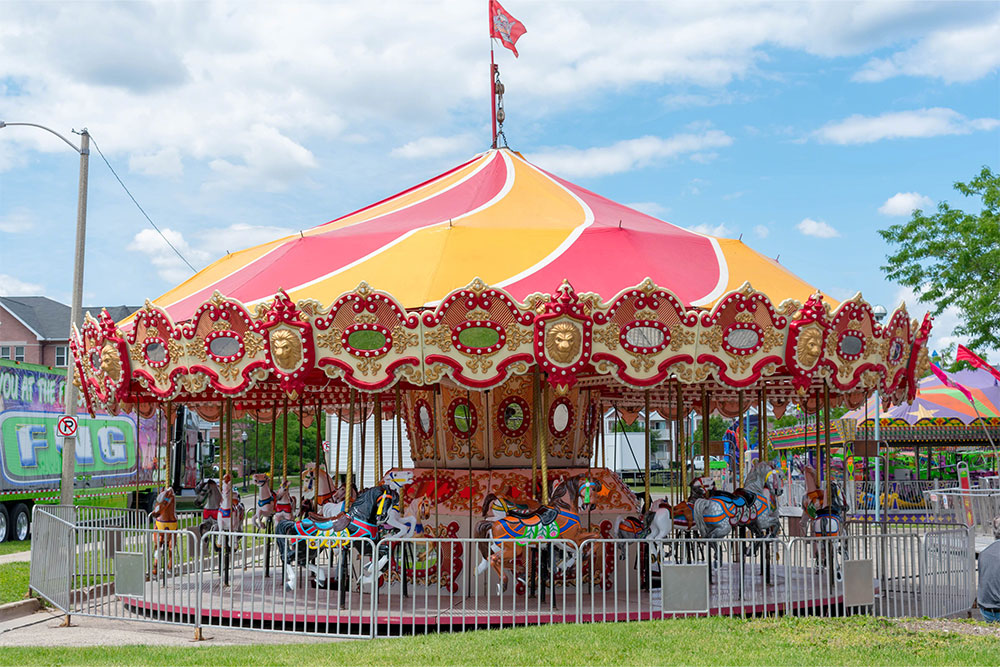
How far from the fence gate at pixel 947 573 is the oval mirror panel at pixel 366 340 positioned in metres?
6.22

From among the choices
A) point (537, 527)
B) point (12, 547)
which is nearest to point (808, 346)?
point (537, 527)

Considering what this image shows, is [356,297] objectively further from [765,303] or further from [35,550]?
[35,550]

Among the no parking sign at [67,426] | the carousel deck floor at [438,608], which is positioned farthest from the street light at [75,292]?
the carousel deck floor at [438,608]

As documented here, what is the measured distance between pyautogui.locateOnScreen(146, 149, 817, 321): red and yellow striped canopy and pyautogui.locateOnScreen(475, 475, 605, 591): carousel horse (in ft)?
7.32

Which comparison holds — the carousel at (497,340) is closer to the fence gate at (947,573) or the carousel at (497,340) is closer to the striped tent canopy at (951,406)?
the fence gate at (947,573)

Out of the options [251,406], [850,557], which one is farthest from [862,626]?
[251,406]

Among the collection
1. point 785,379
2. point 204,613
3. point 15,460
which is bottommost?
point 204,613

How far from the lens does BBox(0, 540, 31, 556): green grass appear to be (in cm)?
1771

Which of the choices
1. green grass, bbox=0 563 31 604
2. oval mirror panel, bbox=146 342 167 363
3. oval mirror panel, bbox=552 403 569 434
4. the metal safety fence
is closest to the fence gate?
the metal safety fence

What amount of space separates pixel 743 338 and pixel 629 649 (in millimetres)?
3944

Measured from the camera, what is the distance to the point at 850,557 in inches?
445

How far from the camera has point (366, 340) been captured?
10.4 metres

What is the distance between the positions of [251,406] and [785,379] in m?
9.28

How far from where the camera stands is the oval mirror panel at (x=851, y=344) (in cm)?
1107
